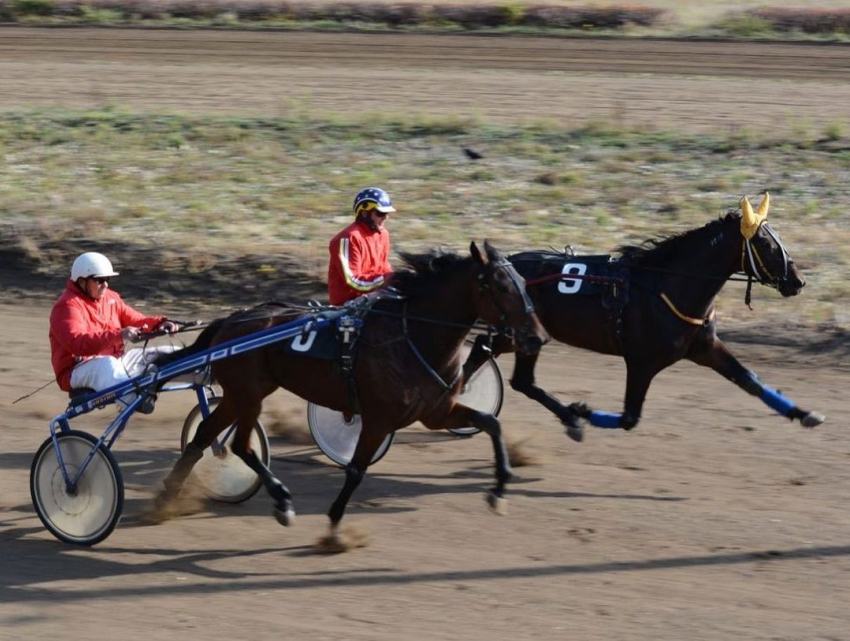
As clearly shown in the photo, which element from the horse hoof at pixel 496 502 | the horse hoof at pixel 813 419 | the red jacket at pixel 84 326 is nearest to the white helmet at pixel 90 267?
the red jacket at pixel 84 326

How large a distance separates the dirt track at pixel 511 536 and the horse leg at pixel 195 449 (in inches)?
7.8

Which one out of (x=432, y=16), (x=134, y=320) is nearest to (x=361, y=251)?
(x=134, y=320)

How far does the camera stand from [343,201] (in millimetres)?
16578

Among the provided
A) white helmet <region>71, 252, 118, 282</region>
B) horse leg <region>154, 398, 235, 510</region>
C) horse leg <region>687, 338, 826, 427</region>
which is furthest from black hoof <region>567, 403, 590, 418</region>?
white helmet <region>71, 252, 118, 282</region>

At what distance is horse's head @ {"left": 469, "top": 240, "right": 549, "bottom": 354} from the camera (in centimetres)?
720

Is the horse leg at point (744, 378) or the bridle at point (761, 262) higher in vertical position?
the bridle at point (761, 262)

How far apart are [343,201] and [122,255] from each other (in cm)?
316

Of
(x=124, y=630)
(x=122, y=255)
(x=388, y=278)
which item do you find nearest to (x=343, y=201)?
(x=122, y=255)

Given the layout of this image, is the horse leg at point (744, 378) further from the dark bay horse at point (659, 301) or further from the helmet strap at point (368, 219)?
the helmet strap at point (368, 219)

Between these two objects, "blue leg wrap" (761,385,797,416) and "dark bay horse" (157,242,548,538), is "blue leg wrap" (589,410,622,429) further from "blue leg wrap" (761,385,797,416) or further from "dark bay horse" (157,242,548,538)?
"dark bay horse" (157,242,548,538)

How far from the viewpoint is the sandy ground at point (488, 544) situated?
6.72 m

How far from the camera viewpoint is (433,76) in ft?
80.5

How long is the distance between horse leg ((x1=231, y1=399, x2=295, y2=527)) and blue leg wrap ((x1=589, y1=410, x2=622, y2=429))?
91.1 inches

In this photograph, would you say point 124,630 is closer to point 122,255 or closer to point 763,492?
point 763,492
